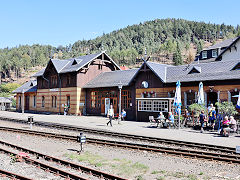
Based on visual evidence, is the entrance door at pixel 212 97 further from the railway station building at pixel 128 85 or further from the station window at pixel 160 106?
the station window at pixel 160 106

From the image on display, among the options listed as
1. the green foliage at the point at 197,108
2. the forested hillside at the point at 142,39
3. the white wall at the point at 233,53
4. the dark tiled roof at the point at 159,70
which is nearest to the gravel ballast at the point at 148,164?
the green foliage at the point at 197,108

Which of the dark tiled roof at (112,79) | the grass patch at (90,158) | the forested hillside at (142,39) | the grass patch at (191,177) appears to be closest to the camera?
the grass patch at (191,177)

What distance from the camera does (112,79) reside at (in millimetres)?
30375

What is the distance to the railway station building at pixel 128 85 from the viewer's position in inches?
847

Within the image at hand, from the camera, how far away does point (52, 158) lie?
9.57 m

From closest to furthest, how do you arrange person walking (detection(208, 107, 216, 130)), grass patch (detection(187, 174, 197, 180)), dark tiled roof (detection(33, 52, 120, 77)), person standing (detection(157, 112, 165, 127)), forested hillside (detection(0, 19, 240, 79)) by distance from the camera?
grass patch (detection(187, 174, 197, 180)) → person walking (detection(208, 107, 216, 130)) → person standing (detection(157, 112, 165, 127)) → dark tiled roof (detection(33, 52, 120, 77)) → forested hillside (detection(0, 19, 240, 79))

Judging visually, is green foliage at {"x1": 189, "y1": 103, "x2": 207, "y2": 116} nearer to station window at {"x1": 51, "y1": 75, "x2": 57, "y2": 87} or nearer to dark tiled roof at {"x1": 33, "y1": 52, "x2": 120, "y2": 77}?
dark tiled roof at {"x1": 33, "y1": 52, "x2": 120, "y2": 77}

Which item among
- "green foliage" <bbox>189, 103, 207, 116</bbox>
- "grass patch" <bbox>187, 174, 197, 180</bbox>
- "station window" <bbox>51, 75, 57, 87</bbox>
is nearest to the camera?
"grass patch" <bbox>187, 174, 197, 180</bbox>

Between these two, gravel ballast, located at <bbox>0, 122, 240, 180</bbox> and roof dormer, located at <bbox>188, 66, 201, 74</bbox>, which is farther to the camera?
roof dormer, located at <bbox>188, 66, 201, 74</bbox>

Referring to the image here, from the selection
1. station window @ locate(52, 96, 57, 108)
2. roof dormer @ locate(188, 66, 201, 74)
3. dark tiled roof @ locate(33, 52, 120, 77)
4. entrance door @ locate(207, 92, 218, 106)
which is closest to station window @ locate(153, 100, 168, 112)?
entrance door @ locate(207, 92, 218, 106)

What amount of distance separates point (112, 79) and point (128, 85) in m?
3.74

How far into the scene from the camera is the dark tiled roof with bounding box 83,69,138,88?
94.2 feet

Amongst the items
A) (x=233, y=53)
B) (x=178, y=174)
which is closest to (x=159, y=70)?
(x=233, y=53)

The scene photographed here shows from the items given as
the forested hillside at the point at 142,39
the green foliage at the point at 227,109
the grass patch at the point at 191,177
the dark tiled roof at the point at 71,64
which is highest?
the forested hillside at the point at 142,39
